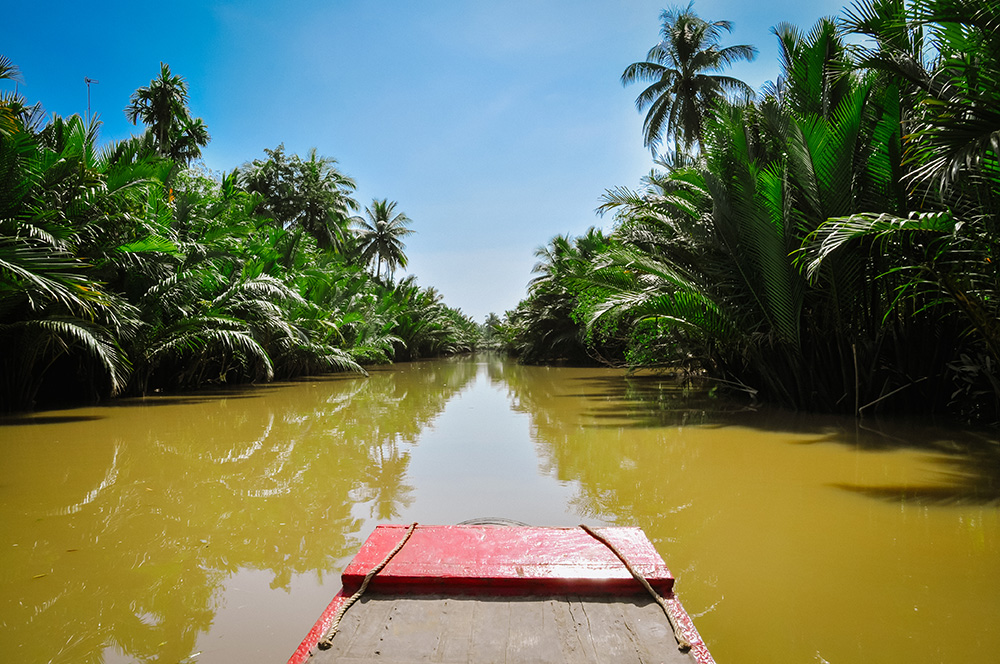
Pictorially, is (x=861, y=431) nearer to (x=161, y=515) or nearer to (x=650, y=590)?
(x=650, y=590)

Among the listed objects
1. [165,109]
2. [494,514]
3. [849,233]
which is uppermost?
[165,109]

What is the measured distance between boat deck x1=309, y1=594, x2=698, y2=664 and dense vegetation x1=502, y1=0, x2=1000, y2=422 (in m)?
4.14

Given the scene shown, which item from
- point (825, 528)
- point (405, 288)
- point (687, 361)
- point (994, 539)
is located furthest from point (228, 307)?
point (405, 288)

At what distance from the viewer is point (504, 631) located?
66.4 inches

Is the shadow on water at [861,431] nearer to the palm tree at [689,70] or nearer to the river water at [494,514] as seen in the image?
the river water at [494,514]

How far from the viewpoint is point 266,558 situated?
114 inches

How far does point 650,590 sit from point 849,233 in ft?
14.6

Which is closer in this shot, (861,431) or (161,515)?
(161,515)

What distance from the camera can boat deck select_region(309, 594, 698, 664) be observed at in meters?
1.56

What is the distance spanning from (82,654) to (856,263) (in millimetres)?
7626

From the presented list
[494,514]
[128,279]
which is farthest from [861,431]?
[128,279]

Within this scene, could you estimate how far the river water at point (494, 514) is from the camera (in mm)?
2129

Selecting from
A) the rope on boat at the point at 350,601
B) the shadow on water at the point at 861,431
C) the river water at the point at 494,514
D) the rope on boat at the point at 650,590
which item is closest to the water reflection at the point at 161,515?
the river water at the point at 494,514

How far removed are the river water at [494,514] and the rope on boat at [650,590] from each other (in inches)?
16.6
